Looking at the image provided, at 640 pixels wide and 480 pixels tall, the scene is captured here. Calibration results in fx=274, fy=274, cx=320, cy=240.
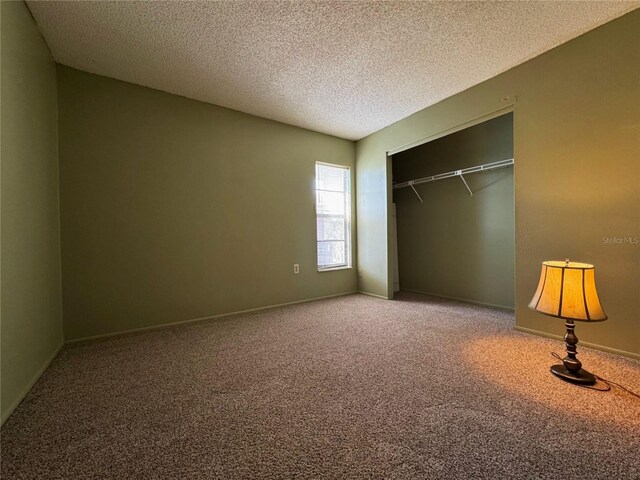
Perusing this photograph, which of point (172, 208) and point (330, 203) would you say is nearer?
point (172, 208)

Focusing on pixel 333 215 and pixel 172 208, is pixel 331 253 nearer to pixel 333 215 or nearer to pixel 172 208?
pixel 333 215

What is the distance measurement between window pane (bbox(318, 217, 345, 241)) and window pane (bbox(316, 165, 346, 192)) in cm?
50

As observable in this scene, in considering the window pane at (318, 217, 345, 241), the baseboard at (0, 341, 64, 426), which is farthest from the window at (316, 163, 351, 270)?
the baseboard at (0, 341, 64, 426)

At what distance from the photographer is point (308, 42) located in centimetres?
226

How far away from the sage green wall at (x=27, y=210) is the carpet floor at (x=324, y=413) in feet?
0.77

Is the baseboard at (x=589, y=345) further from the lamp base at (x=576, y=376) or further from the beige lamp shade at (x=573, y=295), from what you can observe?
the beige lamp shade at (x=573, y=295)

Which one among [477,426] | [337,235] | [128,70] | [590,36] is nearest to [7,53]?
[128,70]

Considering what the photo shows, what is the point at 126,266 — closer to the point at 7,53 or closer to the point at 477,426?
the point at 7,53

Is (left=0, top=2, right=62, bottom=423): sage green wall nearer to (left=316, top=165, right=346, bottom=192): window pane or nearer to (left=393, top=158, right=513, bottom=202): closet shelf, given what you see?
(left=316, top=165, right=346, bottom=192): window pane

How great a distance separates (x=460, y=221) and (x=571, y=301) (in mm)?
2502

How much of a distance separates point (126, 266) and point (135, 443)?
2009 millimetres

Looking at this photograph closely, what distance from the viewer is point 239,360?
212cm

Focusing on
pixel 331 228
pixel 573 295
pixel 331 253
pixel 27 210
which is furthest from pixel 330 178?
pixel 27 210

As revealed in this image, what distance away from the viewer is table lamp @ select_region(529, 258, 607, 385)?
1.69 m
